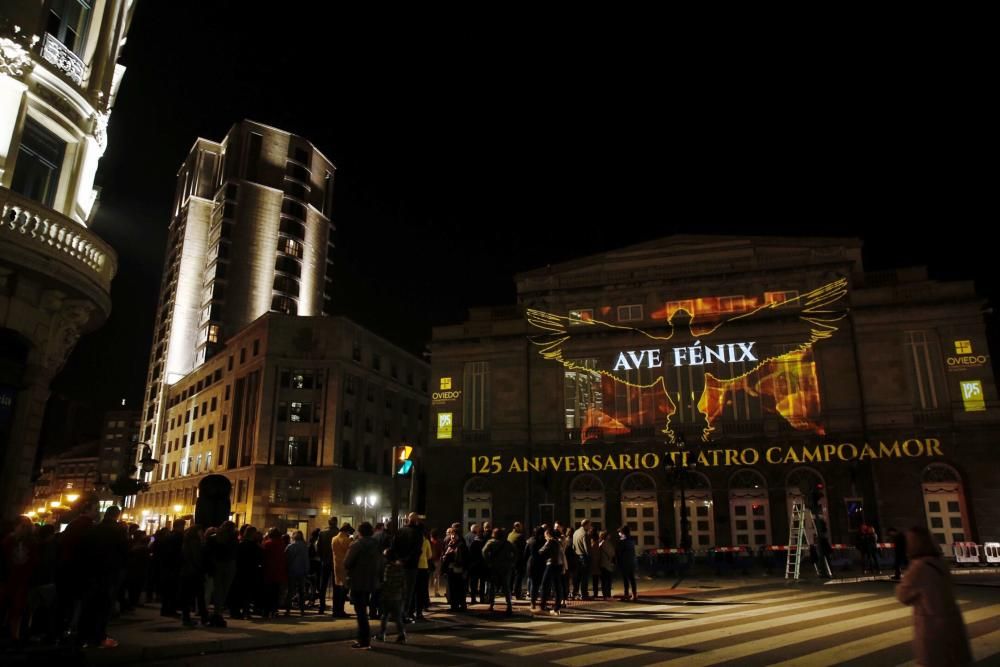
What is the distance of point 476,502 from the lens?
128ft

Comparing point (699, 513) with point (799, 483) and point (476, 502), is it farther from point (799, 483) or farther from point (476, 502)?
point (476, 502)

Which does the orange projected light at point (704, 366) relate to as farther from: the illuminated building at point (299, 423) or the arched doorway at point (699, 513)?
the illuminated building at point (299, 423)

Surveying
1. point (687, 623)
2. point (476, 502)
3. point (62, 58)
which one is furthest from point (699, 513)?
point (62, 58)

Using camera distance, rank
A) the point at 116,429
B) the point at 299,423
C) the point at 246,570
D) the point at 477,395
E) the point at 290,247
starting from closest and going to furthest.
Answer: the point at 246,570
the point at 477,395
the point at 299,423
the point at 290,247
the point at 116,429

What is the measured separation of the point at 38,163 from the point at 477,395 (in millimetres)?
27015

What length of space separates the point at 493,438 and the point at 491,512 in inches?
162

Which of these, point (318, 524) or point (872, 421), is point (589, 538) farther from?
point (318, 524)

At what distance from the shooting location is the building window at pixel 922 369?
33.6 metres

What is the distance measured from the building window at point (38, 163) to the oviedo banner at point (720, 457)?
83.6 feet

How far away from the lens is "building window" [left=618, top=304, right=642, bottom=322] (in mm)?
39625

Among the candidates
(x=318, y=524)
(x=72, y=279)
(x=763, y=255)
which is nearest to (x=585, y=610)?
(x=72, y=279)

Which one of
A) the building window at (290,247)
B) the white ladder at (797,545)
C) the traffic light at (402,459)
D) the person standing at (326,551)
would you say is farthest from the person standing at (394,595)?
the building window at (290,247)

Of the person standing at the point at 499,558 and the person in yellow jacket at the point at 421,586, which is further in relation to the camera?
the person standing at the point at 499,558

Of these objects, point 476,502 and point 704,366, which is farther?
point 476,502
